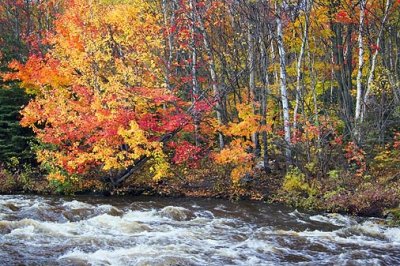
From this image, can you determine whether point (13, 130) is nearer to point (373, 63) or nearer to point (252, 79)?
point (252, 79)

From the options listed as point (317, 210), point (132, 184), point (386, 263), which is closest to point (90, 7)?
point (132, 184)

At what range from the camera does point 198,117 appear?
18531mm

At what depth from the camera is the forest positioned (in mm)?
17047

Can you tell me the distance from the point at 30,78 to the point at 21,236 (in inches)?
442

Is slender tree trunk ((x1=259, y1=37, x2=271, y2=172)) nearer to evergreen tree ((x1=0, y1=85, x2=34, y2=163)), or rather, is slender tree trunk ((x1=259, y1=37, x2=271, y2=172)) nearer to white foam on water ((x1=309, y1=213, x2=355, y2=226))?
white foam on water ((x1=309, y1=213, x2=355, y2=226))

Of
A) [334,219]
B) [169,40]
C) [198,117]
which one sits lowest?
[334,219]

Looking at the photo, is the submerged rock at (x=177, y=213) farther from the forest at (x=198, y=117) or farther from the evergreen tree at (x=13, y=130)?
the evergreen tree at (x=13, y=130)

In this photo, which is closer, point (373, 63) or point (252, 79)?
point (373, 63)

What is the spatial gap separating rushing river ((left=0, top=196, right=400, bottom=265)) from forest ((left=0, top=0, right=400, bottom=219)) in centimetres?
199

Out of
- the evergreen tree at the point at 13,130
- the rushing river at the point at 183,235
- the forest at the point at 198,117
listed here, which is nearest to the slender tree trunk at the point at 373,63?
the forest at the point at 198,117

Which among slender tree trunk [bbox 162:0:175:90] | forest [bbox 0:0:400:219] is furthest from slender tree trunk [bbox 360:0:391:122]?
slender tree trunk [bbox 162:0:175:90]

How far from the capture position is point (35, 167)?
21.9 metres

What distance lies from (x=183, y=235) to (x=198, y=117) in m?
7.60

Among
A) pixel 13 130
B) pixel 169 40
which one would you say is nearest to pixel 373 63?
pixel 169 40
